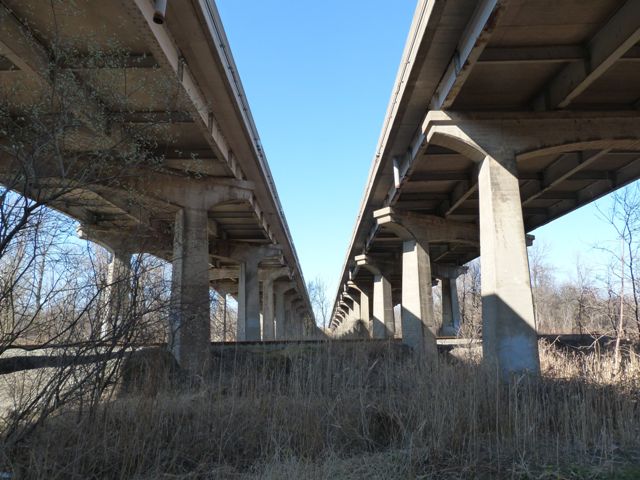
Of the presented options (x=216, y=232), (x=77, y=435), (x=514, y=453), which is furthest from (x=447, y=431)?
(x=216, y=232)

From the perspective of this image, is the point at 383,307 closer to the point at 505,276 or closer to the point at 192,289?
the point at 505,276

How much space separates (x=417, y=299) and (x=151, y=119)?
1401 centimetres

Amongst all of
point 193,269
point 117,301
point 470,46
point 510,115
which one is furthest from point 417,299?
point 117,301

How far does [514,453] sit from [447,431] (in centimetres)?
74

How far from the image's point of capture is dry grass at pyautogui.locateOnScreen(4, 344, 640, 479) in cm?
540

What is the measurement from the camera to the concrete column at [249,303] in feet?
95.7

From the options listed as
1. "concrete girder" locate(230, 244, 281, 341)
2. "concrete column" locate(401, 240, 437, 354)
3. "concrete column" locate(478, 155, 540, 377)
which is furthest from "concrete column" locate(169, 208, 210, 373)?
"concrete girder" locate(230, 244, 281, 341)

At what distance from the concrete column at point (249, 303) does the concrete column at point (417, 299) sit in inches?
411

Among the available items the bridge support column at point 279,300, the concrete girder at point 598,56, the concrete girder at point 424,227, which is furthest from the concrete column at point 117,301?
the bridge support column at point 279,300

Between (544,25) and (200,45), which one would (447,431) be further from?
(200,45)

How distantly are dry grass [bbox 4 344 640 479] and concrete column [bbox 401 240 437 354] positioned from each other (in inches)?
473

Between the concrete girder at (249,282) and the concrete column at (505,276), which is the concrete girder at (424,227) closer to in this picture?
the concrete column at (505,276)

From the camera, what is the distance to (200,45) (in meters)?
9.68

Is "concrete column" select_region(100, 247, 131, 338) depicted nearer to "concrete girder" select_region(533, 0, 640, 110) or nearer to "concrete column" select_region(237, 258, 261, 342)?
"concrete girder" select_region(533, 0, 640, 110)
